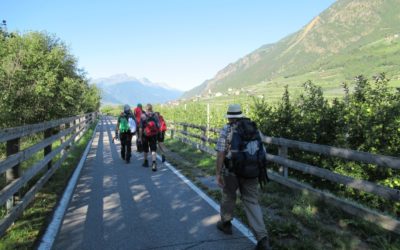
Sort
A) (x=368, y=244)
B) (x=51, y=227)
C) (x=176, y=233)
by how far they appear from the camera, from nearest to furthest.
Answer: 1. (x=368, y=244)
2. (x=176, y=233)
3. (x=51, y=227)

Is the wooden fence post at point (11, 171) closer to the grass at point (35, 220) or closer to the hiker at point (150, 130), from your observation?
the grass at point (35, 220)

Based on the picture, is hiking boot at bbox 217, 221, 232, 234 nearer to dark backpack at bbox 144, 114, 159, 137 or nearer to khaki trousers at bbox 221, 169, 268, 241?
khaki trousers at bbox 221, 169, 268, 241

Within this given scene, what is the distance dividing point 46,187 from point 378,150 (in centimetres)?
687

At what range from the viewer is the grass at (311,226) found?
17.4 feet

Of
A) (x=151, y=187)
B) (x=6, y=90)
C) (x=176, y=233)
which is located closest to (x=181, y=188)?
(x=151, y=187)

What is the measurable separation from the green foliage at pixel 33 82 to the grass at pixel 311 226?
12.9 metres

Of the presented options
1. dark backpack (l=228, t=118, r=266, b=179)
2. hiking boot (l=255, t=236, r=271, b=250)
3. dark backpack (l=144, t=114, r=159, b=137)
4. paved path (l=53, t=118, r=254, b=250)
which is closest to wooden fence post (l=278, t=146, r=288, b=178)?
paved path (l=53, t=118, r=254, b=250)

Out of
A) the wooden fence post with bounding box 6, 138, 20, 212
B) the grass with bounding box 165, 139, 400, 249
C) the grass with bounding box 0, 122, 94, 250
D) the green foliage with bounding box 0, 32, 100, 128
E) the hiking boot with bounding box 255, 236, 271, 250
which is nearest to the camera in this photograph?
the hiking boot with bounding box 255, 236, 271, 250

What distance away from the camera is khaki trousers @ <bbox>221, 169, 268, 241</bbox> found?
517cm

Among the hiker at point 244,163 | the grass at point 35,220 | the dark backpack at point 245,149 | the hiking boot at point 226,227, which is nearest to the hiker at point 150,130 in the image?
the grass at point 35,220

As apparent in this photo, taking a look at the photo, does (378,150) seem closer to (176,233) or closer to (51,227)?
(176,233)

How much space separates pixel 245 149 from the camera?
5109 mm

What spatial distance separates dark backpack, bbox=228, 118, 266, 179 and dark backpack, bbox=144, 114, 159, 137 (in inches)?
298

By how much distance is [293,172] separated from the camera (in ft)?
31.6
